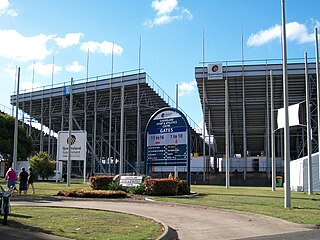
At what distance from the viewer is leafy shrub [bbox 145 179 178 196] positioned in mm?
23609

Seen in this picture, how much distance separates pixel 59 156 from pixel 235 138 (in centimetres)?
3415

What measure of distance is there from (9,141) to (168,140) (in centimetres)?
3510

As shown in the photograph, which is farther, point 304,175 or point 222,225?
point 304,175

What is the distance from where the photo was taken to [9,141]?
182 feet

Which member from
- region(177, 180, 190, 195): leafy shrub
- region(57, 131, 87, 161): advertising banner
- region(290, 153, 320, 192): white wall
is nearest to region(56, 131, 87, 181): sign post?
region(57, 131, 87, 161): advertising banner

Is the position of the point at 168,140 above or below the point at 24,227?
above

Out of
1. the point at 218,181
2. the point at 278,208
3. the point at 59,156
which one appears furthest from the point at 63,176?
the point at 278,208

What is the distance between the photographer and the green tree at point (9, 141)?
55031 millimetres

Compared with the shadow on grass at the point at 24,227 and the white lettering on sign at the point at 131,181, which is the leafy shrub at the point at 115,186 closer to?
the white lettering on sign at the point at 131,181

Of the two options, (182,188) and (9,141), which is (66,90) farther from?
(182,188)

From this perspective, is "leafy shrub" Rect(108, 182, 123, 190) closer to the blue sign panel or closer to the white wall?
the white wall

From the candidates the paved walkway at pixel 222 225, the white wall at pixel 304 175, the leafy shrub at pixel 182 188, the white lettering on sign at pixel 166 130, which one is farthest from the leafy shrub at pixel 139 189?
the white wall at pixel 304 175

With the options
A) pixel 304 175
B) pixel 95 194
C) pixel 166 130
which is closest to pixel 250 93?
pixel 304 175

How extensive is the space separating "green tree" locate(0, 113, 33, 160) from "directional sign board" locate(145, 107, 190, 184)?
108 ft
